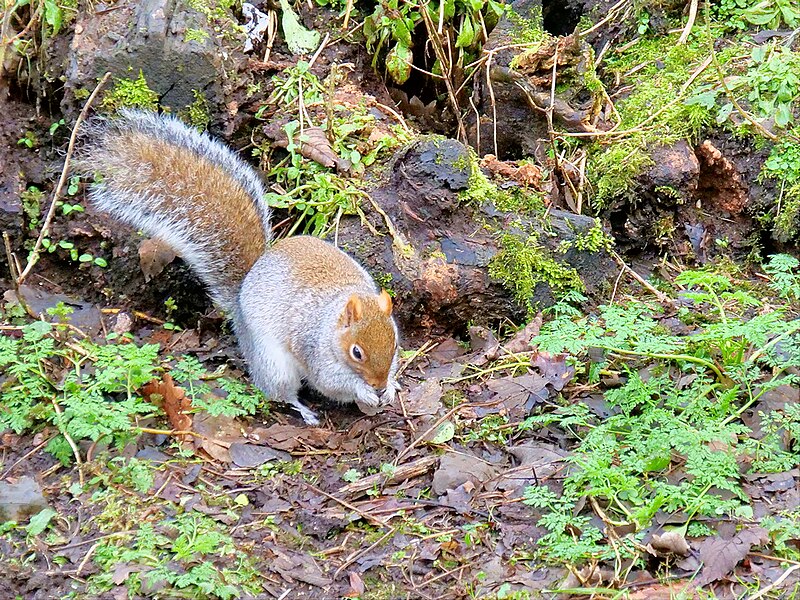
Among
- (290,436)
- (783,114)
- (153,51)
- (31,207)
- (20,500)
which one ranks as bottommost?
(290,436)

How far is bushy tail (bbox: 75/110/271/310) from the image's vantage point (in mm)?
3619

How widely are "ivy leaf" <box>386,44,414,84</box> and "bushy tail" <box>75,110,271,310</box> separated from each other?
4.29 feet

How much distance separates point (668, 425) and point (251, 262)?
6.63ft

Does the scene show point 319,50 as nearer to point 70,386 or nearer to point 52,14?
point 52,14

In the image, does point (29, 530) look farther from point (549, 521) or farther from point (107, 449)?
point (549, 521)

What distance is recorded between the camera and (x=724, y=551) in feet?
8.39

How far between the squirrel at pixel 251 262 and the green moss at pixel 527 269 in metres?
0.62

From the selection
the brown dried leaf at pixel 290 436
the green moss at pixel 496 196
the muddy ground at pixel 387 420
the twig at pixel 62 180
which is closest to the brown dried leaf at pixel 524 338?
the muddy ground at pixel 387 420

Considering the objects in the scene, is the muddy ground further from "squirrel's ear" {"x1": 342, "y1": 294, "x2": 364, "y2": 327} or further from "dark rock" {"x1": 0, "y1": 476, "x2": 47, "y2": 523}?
"squirrel's ear" {"x1": 342, "y1": 294, "x2": 364, "y2": 327}

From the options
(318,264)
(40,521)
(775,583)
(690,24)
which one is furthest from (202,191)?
(690,24)

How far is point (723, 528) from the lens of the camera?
104 inches

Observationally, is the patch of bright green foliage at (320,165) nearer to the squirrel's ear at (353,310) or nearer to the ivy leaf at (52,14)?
the squirrel's ear at (353,310)

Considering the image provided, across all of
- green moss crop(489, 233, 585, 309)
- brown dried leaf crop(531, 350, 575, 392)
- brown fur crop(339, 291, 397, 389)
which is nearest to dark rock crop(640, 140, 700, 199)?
green moss crop(489, 233, 585, 309)

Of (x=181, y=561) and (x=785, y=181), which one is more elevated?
(x=785, y=181)
